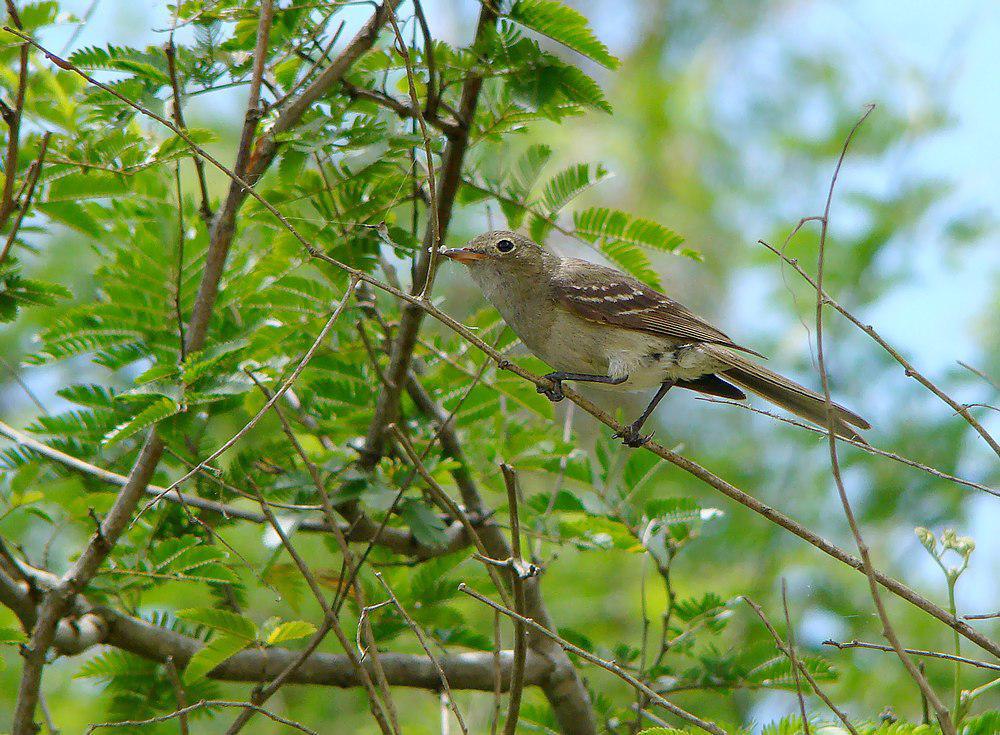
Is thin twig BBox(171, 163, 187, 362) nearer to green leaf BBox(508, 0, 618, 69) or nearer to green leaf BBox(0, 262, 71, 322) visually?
green leaf BBox(0, 262, 71, 322)

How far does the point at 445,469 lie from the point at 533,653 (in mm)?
910

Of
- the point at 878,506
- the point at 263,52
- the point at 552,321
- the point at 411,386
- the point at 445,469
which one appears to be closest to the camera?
the point at 263,52

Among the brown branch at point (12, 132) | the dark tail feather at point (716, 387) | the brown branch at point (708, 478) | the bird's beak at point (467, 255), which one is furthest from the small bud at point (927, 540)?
the brown branch at point (12, 132)

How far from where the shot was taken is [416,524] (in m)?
4.04

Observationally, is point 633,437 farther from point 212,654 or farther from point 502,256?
point 212,654

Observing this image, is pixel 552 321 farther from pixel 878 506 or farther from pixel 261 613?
pixel 261 613

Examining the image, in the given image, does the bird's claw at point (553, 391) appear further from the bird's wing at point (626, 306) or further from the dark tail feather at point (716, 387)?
the dark tail feather at point (716, 387)

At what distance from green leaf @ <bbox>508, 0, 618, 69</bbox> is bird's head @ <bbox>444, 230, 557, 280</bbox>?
1341mm

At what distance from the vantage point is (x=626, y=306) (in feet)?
16.4

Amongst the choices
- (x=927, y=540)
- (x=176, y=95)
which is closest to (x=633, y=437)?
(x=927, y=540)

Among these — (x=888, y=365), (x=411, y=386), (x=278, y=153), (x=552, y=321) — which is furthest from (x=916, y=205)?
(x=278, y=153)

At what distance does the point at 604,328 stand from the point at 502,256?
2.16ft

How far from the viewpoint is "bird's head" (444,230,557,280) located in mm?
5012

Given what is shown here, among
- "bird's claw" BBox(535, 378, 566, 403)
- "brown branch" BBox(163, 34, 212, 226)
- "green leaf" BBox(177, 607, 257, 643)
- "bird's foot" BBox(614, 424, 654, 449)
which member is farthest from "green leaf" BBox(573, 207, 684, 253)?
"green leaf" BBox(177, 607, 257, 643)
